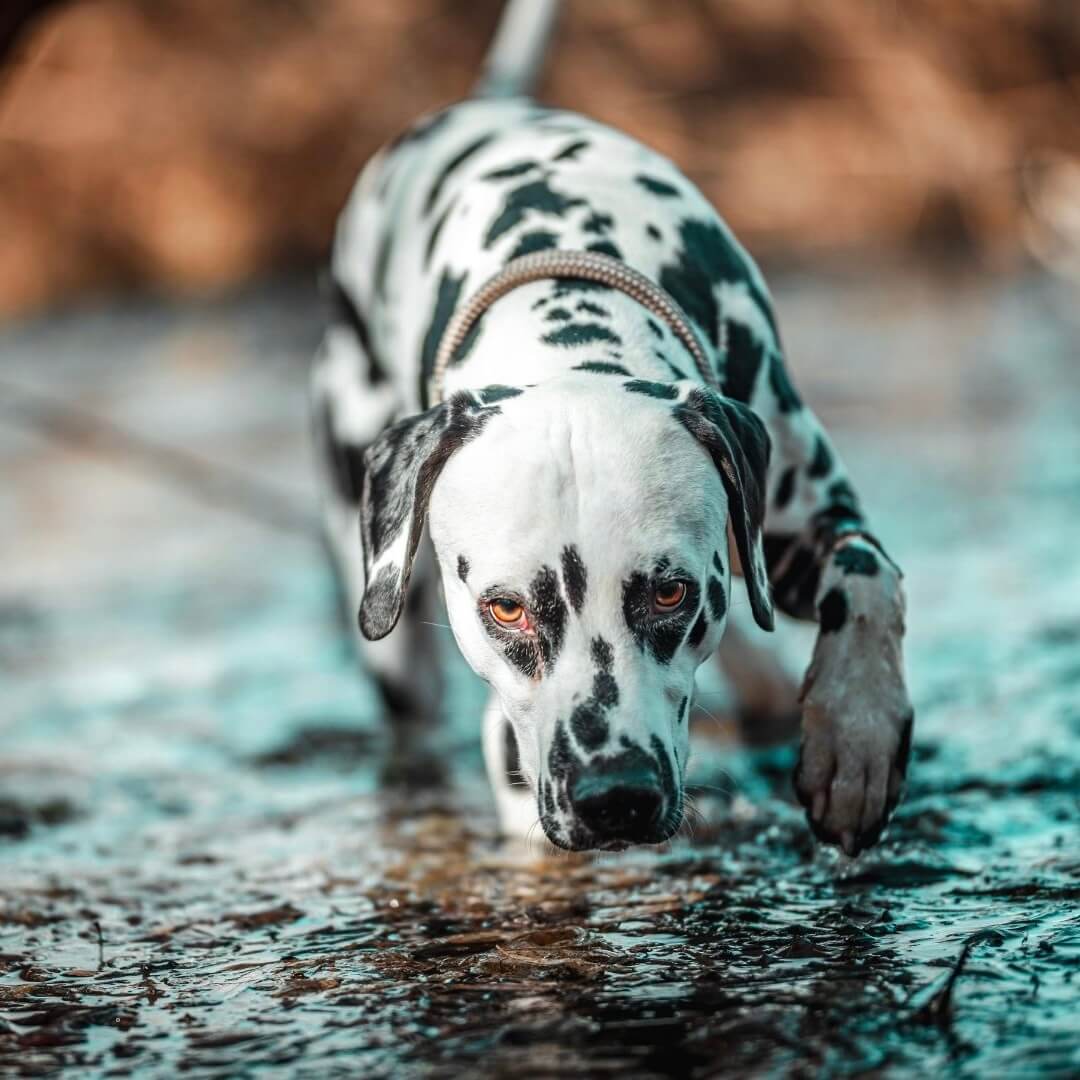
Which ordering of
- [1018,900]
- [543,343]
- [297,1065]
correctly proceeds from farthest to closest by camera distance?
[543,343] < [1018,900] < [297,1065]

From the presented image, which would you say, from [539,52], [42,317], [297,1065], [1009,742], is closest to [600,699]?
[297,1065]

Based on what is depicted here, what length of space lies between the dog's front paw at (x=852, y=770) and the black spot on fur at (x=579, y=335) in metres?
0.78

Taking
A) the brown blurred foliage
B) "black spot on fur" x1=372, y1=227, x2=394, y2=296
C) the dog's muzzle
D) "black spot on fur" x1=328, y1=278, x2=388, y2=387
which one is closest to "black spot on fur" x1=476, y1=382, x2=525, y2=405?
the dog's muzzle

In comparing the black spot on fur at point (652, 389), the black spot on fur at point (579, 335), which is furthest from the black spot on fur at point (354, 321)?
the black spot on fur at point (652, 389)

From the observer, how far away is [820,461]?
3943mm

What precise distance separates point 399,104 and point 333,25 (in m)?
0.82

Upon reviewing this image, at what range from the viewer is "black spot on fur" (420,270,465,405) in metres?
4.06

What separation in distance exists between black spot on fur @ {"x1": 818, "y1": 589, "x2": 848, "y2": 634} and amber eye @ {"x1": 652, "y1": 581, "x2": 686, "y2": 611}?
582 millimetres

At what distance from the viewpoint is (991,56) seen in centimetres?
1488

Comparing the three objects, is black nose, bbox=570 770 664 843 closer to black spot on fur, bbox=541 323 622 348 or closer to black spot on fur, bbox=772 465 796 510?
black spot on fur, bbox=541 323 622 348

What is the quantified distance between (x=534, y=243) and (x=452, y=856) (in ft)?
4.14

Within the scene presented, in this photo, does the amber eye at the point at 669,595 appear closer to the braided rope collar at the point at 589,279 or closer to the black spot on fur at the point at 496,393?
the black spot on fur at the point at 496,393

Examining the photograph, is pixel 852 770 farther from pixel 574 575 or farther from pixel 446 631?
pixel 446 631

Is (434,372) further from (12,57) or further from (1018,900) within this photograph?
(12,57)
